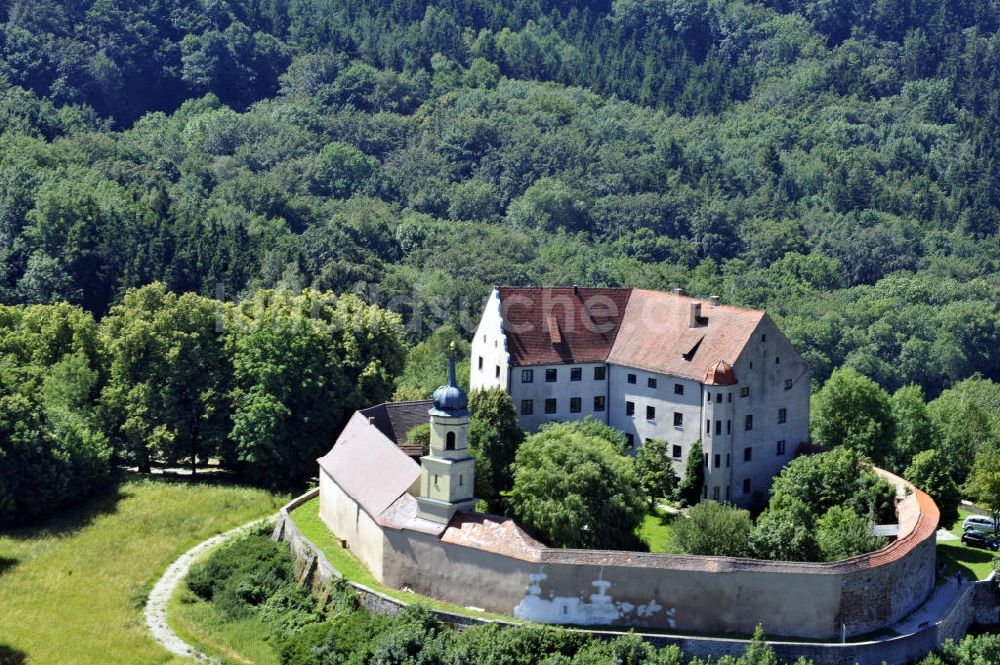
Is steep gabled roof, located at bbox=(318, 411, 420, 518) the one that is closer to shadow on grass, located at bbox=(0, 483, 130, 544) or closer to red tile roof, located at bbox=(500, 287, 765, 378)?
red tile roof, located at bbox=(500, 287, 765, 378)

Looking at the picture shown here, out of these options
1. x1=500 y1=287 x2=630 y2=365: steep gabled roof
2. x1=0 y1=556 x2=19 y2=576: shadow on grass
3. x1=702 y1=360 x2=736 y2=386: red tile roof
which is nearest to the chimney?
x1=702 y1=360 x2=736 y2=386: red tile roof

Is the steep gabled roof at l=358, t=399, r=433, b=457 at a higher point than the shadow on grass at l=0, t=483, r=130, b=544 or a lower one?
higher

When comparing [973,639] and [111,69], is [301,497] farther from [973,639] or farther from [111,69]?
[111,69]

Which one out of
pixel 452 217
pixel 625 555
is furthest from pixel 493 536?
pixel 452 217

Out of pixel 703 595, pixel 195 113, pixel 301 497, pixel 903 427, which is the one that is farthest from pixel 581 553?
pixel 195 113

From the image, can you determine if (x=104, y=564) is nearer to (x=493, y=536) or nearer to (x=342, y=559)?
(x=342, y=559)
